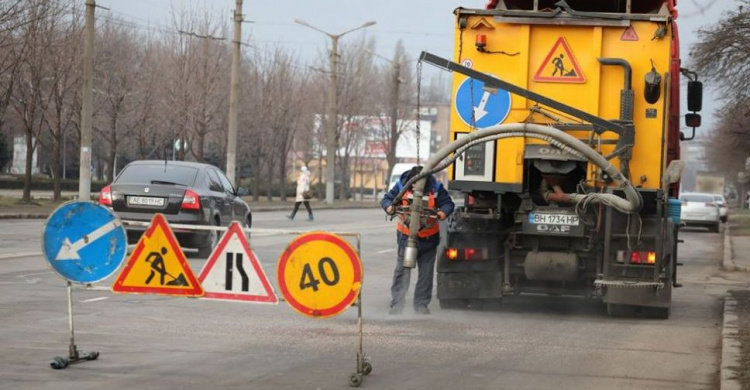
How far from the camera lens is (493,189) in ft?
42.3

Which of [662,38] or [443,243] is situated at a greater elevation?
[662,38]

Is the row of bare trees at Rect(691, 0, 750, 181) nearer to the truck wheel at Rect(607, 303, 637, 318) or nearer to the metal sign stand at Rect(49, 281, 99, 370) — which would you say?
the truck wheel at Rect(607, 303, 637, 318)

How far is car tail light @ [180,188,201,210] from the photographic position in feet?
62.7

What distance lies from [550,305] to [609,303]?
5.69ft

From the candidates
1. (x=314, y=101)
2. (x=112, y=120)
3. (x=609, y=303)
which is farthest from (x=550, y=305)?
(x=314, y=101)

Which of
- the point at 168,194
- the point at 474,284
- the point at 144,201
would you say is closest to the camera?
the point at 474,284

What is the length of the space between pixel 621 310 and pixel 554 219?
151 cm

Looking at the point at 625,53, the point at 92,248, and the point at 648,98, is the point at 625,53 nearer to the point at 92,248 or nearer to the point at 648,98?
the point at 648,98

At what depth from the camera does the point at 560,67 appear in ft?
42.2

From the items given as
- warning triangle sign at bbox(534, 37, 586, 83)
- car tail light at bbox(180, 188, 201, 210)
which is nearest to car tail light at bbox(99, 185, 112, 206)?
car tail light at bbox(180, 188, 201, 210)

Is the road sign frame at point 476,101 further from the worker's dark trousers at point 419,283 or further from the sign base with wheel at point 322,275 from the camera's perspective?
the sign base with wheel at point 322,275

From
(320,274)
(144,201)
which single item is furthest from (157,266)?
(144,201)

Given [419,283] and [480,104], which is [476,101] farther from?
[419,283]

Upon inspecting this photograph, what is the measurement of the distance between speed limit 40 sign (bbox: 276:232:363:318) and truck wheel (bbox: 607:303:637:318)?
559cm
